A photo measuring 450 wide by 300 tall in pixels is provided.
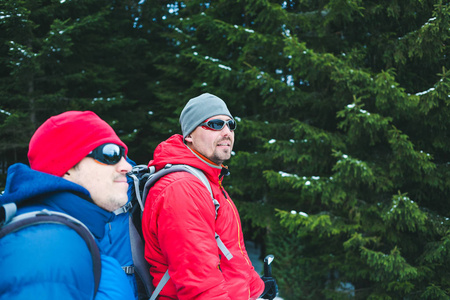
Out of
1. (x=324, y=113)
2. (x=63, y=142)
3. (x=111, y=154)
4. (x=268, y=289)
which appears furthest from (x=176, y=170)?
(x=324, y=113)

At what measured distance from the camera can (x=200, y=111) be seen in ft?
8.97

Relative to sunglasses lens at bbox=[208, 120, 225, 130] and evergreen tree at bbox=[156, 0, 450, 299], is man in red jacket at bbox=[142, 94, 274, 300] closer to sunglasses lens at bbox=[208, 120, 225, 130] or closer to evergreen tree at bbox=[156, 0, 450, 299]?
sunglasses lens at bbox=[208, 120, 225, 130]

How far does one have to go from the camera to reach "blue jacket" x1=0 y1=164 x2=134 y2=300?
107 centimetres

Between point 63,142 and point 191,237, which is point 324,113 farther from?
point 63,142

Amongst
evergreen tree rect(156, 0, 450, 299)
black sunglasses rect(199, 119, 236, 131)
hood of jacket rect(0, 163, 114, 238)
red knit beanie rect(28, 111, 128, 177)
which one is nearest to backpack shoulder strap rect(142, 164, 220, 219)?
black sunglasses rect(199, 119, 236, 131)

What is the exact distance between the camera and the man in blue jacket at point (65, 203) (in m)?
1.08

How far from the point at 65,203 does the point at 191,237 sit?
2.66ft

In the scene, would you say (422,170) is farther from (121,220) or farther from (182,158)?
(121,220)

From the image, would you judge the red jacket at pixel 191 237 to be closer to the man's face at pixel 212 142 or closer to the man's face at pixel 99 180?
the man's face at pixel 212 142

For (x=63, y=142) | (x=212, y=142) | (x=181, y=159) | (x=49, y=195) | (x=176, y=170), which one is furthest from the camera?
(x=212, y=142)

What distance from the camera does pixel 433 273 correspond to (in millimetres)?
6074

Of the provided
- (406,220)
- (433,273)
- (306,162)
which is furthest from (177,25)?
(433,273)

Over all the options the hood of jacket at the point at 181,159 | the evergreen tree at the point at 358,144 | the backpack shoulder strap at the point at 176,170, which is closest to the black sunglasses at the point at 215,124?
the hood of jacket at the point at 181,159

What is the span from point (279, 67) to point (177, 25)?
450cm
